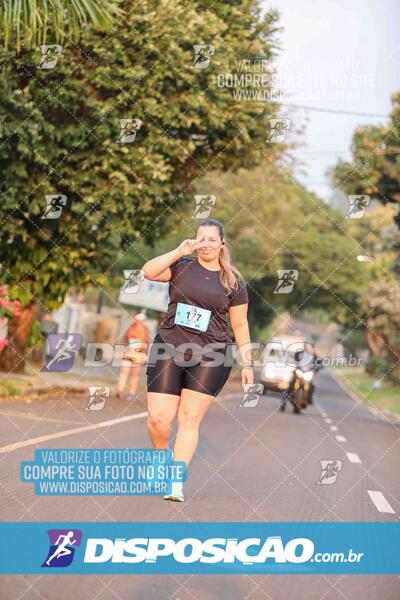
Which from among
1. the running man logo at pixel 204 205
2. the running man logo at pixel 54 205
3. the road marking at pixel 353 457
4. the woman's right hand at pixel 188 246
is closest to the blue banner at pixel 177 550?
the woman's right hand at pixel 188 246

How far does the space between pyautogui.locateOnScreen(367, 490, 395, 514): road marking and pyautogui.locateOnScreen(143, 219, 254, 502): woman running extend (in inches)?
85.2

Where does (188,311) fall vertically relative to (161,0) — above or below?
above

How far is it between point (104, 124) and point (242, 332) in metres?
10.6

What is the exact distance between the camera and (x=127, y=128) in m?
17.5

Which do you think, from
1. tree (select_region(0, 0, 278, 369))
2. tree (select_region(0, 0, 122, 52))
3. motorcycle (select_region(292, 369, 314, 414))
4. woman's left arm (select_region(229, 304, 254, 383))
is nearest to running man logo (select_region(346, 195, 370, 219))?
tree (select_region(0, 0, 278, 369))

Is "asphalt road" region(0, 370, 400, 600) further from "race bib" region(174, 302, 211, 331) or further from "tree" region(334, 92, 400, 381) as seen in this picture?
"tree" region(334, 92, 400, 381)

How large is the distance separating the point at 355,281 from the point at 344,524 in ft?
149

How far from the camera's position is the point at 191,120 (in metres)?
17.8

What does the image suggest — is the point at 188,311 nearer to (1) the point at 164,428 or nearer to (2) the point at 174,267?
(2) the point at 174,267

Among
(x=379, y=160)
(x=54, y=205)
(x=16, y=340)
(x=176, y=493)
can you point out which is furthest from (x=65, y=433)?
(x=379, y=160)

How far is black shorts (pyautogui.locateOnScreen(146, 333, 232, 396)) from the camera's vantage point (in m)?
7.03

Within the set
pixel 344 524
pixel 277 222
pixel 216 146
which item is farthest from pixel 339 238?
pixel 344 524

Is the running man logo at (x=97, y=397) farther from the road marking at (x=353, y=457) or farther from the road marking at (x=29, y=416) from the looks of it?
the road marking at (x=353, y=457)

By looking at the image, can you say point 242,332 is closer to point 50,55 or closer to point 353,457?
point 353,457
